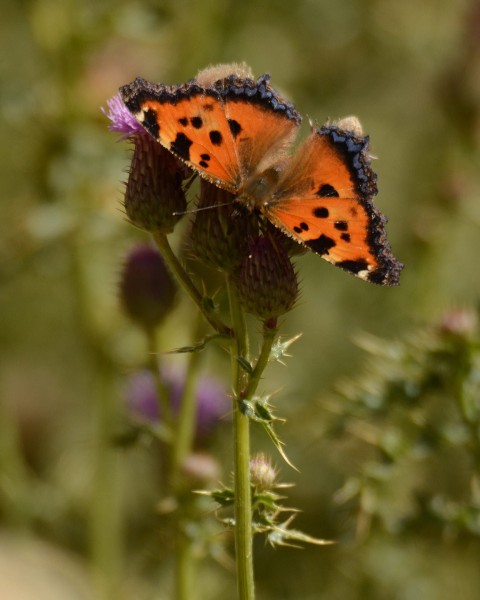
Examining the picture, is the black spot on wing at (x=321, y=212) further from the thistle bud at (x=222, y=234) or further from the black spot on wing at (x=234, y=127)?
the black spot on wing at (x=234, y=127)

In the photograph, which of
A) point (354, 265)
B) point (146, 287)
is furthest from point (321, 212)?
point (146, 287)

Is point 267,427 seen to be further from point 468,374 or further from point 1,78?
point 1,78

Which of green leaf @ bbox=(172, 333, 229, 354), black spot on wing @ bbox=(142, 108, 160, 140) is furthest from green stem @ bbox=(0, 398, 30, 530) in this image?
black spot on wing @ bbox=(142, 108, 160, 140)

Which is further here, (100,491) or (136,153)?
(100,491)

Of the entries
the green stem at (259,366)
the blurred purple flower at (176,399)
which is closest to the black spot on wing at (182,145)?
the green stem at (259,366)

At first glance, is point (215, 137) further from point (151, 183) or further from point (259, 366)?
point (259, 366)

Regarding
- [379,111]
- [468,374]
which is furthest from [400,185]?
[468,374]
